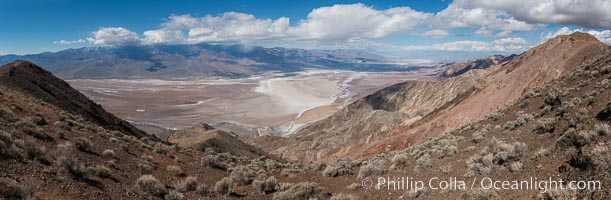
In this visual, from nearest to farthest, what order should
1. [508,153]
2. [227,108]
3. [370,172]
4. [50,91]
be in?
[508,153] < [370,172] < [50,91] < [227,108]

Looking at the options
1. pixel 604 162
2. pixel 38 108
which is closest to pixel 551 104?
pixel 604 162

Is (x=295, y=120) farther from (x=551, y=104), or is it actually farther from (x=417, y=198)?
(x=417, y=198)

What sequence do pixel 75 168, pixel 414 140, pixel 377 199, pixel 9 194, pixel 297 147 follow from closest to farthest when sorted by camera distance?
pixel 9 194 → pixel 75 168 → pixel 377 199 → pixel 414 140 → pixel 297 147

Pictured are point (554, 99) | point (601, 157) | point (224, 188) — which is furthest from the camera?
point (554, 99)

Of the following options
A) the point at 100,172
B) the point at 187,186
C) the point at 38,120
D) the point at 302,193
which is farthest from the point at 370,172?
the point at 38,120

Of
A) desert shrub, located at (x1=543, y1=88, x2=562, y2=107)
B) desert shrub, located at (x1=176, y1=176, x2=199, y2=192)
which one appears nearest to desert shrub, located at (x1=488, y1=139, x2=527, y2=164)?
desert shrub, located at (x1=543, y1=88, x2=562, y2=107)

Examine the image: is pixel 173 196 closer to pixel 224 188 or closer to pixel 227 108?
pixel 224 188

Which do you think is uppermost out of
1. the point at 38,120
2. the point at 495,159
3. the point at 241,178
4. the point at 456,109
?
the point at 38,120

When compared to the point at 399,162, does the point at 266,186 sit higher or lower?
lower
